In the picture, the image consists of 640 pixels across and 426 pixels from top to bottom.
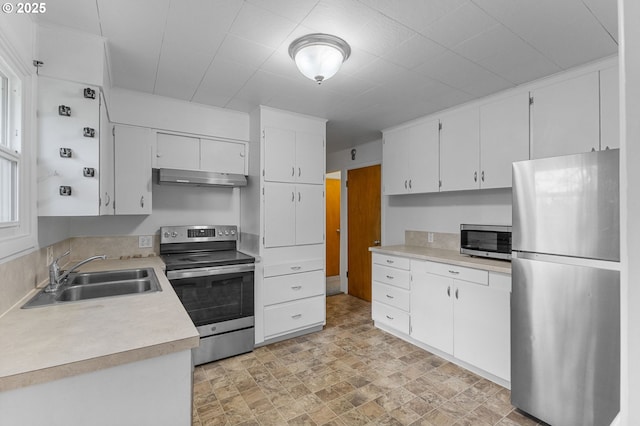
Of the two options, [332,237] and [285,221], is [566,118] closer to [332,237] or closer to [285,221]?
[285,221]

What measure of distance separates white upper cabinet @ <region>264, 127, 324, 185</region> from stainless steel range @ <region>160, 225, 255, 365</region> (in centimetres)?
91

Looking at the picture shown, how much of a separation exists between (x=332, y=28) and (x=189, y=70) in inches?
45.5

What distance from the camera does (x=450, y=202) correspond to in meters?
3.34

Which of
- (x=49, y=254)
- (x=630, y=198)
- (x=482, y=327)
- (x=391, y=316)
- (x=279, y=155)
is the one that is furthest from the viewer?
(x=391, y=316)

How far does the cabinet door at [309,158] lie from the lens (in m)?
3.24

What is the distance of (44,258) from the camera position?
6.10ft

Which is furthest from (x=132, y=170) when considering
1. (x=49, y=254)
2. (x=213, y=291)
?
(x=213, y=291)

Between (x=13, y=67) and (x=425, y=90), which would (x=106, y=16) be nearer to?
(x=13, y=67)

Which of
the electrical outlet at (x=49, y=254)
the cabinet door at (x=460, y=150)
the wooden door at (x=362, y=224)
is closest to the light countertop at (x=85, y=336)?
the electrical outlet at (x=49, y=254)

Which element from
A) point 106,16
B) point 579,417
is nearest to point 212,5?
point 106,16

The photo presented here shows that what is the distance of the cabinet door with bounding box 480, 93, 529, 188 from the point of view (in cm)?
249

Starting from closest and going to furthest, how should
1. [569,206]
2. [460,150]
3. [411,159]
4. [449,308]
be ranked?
[569,206] < [449,308] < [460,150] < [411,159]

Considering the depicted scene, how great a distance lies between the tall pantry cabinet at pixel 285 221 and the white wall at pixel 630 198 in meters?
2.81

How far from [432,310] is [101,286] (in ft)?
8.45
